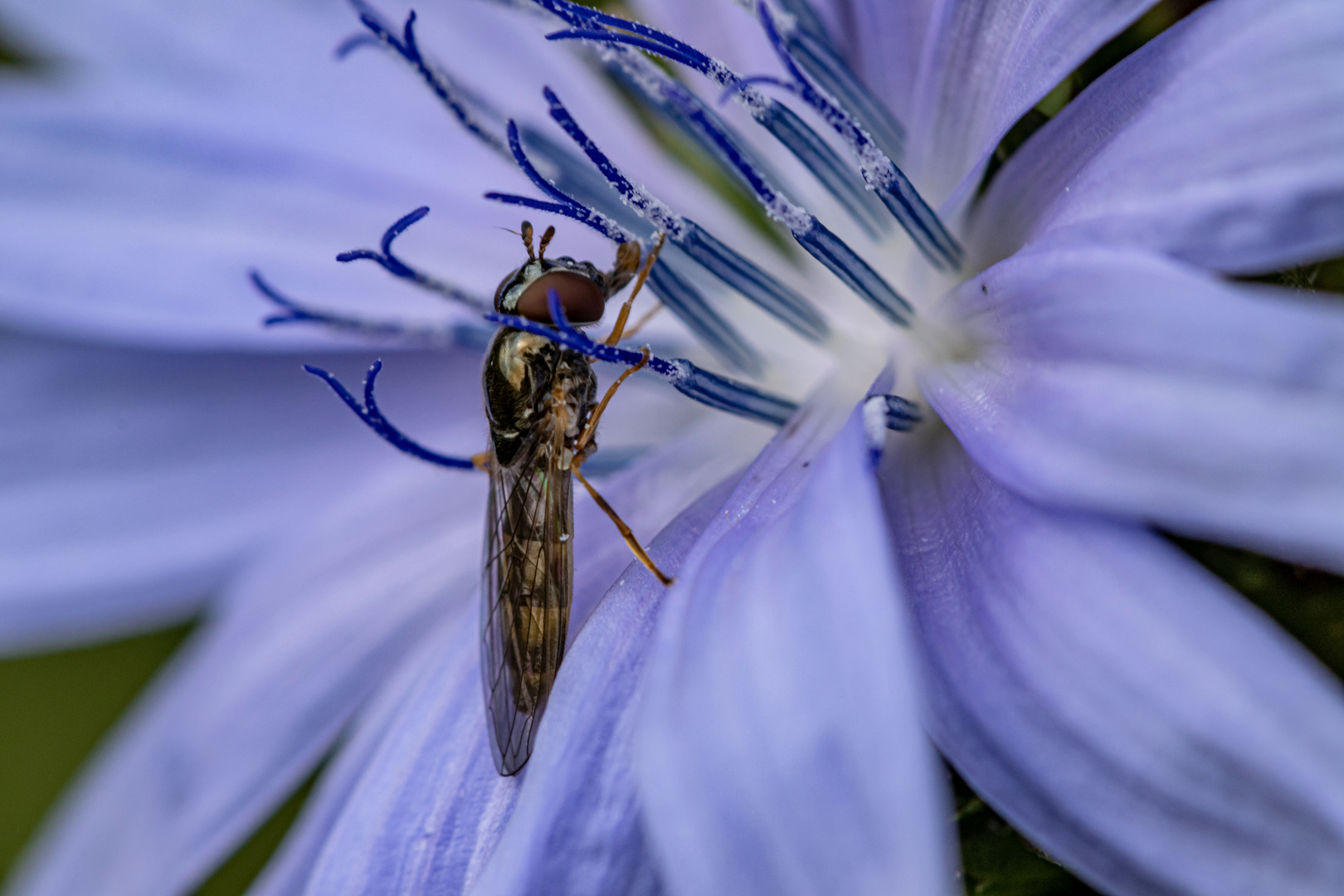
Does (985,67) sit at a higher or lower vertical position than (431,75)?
lower

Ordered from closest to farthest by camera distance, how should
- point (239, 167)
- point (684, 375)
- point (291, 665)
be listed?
point (684, 375) < point (291, 665) < point (239, 167)

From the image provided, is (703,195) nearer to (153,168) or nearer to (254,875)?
(153,168)

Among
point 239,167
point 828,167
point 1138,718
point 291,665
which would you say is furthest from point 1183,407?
point 239,167

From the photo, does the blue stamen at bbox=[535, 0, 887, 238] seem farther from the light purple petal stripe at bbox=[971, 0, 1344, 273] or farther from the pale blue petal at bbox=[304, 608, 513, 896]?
the pale blue petal at bbox=[304, 608, 513, 896]

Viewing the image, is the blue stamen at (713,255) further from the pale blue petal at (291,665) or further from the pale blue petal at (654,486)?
the pale blue petal at (291,665)

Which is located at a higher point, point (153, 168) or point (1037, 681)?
point (153, 168)

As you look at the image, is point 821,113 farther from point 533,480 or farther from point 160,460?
point 160,460

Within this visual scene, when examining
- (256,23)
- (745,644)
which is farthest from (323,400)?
(745,644)
